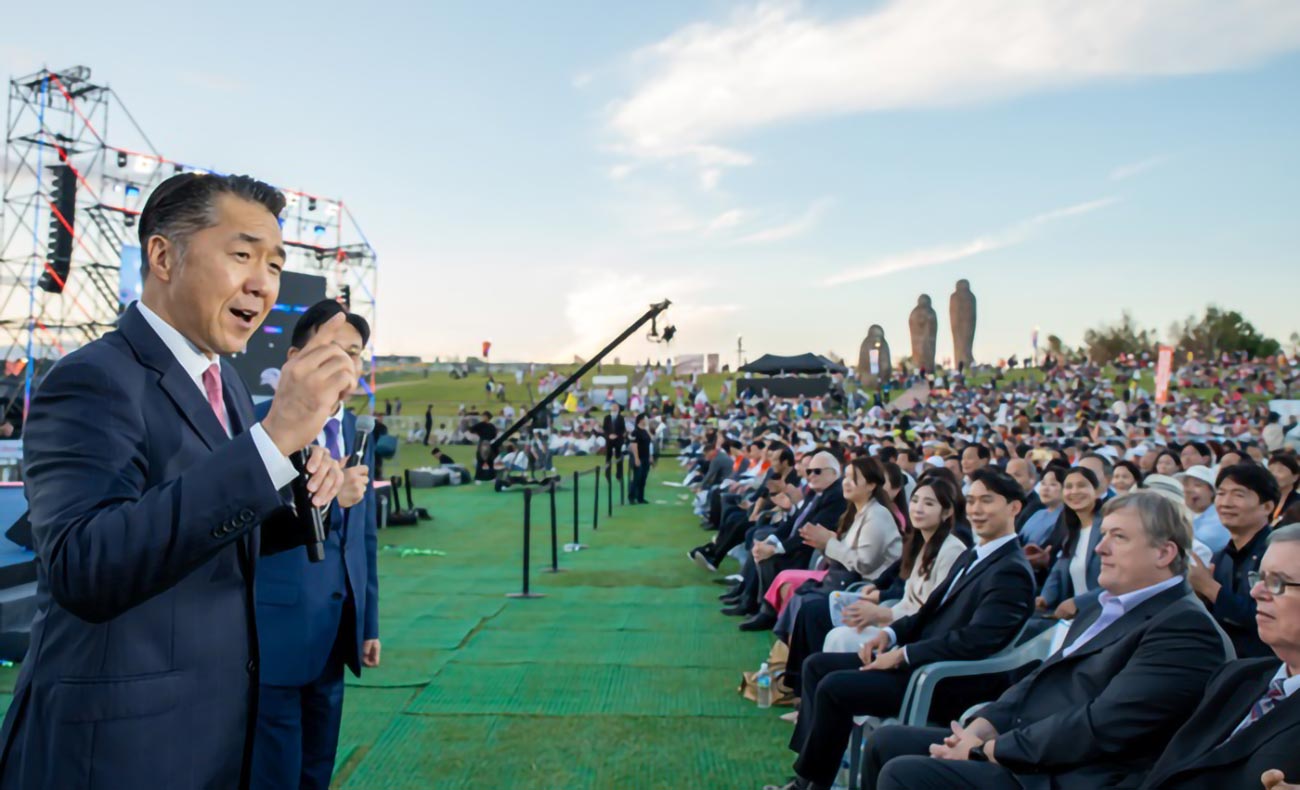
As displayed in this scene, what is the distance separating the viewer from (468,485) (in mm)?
19625

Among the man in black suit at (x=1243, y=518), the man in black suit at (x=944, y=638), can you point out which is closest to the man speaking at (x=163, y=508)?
the man in black suit at (x=944, y=638)

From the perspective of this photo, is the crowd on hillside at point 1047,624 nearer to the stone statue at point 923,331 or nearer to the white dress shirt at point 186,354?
the white dress shirt at point 186,354

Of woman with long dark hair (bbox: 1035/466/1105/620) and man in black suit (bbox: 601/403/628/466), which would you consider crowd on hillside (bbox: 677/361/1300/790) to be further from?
man in black suit (bbox: 601/403/628/466)

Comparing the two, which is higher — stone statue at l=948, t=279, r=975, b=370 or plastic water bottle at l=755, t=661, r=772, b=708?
stone statue at l=948, t=279, r=975, b=370

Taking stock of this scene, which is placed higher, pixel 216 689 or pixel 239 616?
pixel 239 616

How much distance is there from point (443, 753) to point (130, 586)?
3.55 m

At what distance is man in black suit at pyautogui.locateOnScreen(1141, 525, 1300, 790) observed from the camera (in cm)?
217

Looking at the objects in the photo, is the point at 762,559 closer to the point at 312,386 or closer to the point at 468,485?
the point at 312,386

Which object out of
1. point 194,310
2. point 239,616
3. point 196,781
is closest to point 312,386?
point 194,310

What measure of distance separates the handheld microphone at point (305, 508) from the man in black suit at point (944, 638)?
2795mm

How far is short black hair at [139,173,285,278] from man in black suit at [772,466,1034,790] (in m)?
3.24

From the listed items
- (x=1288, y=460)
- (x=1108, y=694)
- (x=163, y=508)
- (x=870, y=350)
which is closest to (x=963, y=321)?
(x=870, y=350)

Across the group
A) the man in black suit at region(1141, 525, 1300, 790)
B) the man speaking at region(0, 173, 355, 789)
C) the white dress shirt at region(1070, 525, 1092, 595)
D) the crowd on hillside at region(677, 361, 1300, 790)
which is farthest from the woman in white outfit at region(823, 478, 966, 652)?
the man speaking at region(0, 173, 355, 789)

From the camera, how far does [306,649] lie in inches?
115
